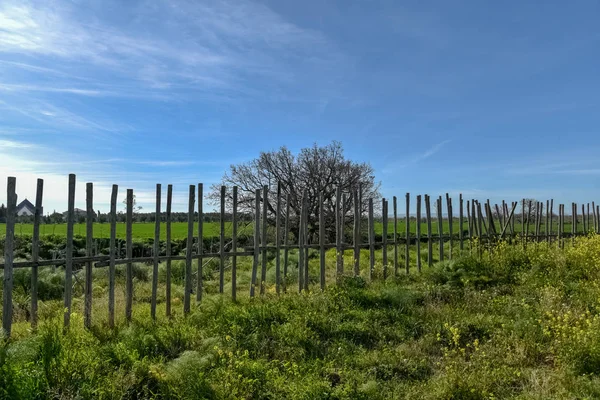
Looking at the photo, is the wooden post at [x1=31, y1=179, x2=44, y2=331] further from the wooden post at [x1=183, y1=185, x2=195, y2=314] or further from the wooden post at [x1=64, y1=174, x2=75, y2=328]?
the wooden post at [x1=183, y1=185, x2=195, y2=314]

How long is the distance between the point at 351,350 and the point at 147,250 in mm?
15192

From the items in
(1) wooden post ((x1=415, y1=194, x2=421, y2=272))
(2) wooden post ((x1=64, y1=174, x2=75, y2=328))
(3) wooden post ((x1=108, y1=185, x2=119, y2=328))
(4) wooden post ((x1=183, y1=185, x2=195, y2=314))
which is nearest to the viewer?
(2) wooden post ((x1=64, y1=174, x2=75, y2=328))

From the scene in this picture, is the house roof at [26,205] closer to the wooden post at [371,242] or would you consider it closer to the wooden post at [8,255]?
the wooden post at [8,255]

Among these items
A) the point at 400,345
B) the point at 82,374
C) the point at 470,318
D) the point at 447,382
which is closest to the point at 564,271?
the point at 470,318

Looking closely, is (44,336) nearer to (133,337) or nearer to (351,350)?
(133,337)

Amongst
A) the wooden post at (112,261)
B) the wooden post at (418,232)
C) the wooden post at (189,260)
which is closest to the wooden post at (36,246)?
the wooden post at (112,261)

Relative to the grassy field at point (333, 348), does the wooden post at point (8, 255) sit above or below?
above

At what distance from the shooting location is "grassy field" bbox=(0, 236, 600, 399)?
4.61 m

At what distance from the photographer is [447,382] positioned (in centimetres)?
481

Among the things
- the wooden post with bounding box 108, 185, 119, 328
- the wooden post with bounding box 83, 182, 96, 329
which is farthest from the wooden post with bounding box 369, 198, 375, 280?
the wooden post with bounding box 83, 182, 96, 329

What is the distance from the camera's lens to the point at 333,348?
6.04m

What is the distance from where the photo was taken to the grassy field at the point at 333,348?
461 cm

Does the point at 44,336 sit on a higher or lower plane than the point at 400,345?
higher

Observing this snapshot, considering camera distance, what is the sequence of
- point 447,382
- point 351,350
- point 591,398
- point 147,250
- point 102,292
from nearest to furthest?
point 591,398 → point 447,382 → point 351,350 → point 102,292 → point 147,250
